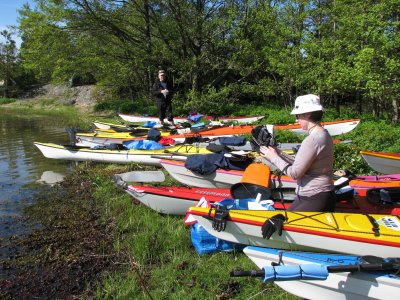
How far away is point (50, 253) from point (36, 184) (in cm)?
400

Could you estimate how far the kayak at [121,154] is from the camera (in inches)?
330

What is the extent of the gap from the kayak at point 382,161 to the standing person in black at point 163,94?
25.5ft

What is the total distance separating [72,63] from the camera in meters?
21.3

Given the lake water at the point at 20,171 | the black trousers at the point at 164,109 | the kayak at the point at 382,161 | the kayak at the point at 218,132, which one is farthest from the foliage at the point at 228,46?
the lake water at the point at 20,171

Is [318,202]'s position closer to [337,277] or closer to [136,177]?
[337,277]

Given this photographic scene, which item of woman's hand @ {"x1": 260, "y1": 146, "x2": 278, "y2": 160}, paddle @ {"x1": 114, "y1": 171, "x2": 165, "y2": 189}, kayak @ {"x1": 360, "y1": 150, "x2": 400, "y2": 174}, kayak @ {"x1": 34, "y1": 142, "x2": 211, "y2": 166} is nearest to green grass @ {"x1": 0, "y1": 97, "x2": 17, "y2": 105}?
kayak @ {"x1": 34, "y1": 142, "x2": 211, "y2": 166}

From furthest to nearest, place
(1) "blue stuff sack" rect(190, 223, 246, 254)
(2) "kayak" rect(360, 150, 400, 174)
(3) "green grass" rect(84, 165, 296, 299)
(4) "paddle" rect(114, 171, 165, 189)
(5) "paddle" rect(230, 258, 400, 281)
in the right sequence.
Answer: (2) "kayak" rect(360, 150, 400, 174) < (4) "paddle" rect(114, 171, 165, 189) < (1) "blue stuff sack" rect(190, 223, 246, 254) < (3) "green grass" rect(84, 165, 296, 299) < (5) "paddle" rect(230, 258, 400, 281)

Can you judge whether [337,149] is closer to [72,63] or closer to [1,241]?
[1,241]

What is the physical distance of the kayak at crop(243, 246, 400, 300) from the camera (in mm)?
3076

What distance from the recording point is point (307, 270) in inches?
116

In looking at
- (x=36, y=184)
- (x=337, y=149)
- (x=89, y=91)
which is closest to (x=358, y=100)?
(x=337, y=149)

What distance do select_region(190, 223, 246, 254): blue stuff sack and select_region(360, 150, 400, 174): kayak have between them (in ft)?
12.5

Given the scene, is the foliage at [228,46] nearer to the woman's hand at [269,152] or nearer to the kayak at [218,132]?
Answer: the kayak at [218,132]

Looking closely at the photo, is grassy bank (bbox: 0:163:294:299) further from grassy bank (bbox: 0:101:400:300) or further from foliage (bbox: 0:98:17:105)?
foliage (bbox: 0:98:17:105)
